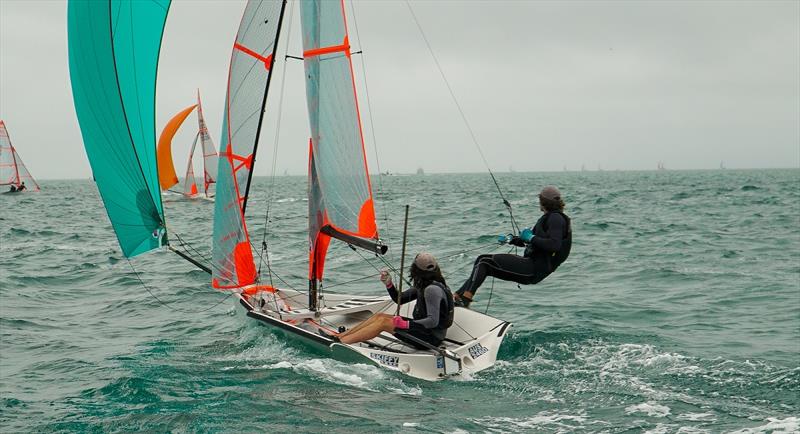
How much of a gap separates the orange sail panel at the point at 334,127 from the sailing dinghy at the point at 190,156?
101 ft

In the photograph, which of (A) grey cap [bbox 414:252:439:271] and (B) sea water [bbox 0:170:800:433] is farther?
(A) grey cap [bbox 414:252:439:271]

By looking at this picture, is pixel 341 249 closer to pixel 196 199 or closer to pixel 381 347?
pixel 381 347

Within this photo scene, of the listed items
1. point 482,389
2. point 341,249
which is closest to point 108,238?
point 341,249

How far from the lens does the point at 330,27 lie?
32.7ft

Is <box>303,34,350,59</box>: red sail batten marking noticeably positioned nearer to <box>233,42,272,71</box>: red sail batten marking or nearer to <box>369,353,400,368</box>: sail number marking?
<box>233,42,272,71</box>: red sail batten marking

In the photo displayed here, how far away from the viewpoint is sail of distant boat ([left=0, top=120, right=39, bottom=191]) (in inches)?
2482

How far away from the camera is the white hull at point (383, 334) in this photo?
8758mm

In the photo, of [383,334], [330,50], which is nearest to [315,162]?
[330,50]

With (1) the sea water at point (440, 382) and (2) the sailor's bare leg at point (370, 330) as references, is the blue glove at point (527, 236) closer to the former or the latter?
(1) the sea water at point (440, 382)

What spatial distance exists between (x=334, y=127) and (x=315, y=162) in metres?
0.52

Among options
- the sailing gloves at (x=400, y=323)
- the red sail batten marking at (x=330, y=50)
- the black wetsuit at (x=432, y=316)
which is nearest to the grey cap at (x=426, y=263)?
the black wetsuit at (x=432, y=316)

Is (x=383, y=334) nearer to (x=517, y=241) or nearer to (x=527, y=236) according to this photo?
(x=517, y=241)

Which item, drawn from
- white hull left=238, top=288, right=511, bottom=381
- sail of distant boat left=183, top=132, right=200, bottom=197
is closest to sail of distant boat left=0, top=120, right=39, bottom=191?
sail of distant boat left=183, top=132, right=200, bottom=197

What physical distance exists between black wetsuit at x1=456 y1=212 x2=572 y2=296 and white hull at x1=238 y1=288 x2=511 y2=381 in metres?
0.60
